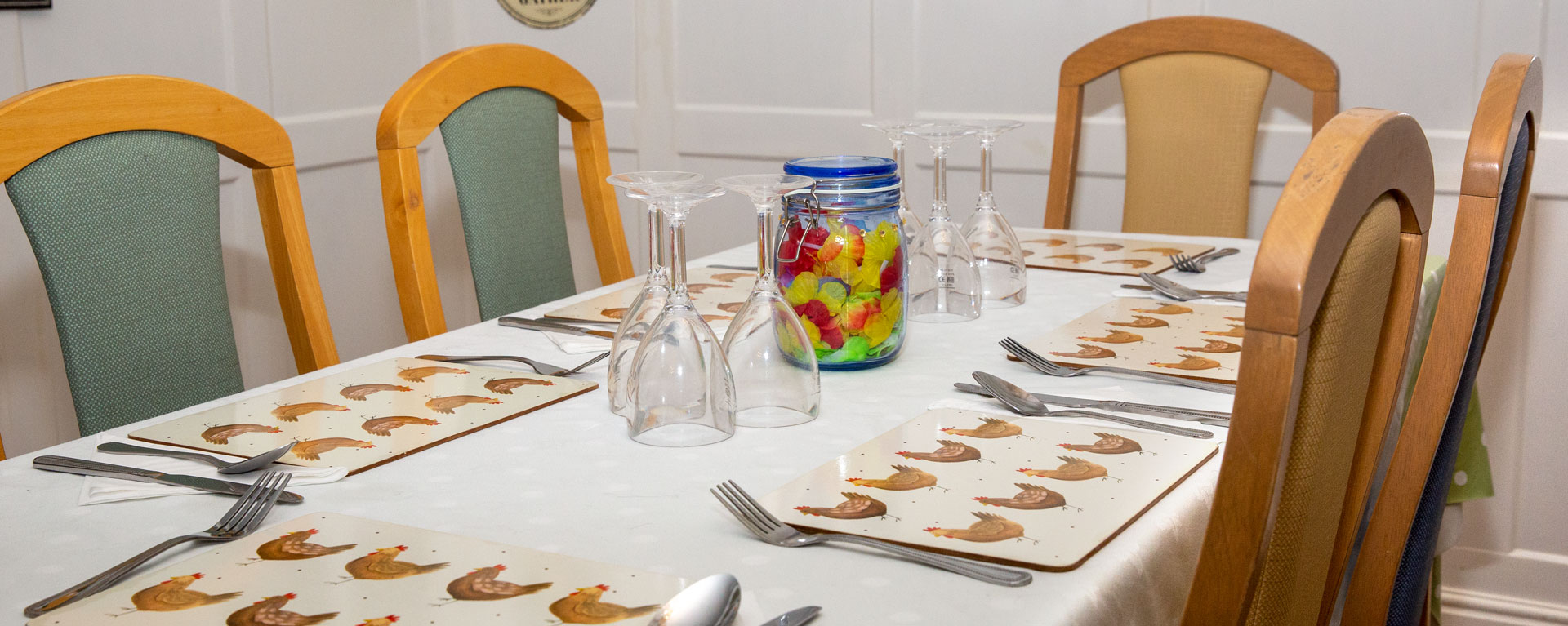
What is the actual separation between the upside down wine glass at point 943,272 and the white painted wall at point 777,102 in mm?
1241

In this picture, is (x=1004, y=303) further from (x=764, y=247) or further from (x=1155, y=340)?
(x=764, y=247)

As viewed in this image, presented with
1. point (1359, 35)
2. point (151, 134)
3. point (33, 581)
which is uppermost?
point (1359, 35)

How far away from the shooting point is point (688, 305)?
962mm

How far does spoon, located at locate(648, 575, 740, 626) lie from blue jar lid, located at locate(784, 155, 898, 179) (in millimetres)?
497

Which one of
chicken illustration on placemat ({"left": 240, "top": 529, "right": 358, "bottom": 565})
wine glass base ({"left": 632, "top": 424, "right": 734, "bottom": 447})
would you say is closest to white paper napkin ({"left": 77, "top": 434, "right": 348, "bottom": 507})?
chicken illustration on placemat ({"left": 240, "top": 529, "right": 358, "bottom": 565})

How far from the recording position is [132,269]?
135 cm

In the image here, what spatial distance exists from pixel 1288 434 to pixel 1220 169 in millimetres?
1710

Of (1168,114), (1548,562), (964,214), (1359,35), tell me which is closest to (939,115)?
(964,214)

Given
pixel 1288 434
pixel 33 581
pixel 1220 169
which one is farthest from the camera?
pixel 1220 169

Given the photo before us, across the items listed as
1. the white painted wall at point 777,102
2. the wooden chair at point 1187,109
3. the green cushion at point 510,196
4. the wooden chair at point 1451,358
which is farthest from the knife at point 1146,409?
the white painted wall at point 777,102

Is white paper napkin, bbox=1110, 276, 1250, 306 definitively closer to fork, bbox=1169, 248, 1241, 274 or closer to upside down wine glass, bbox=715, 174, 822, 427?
fork, bbox=1169, 248, 1241, 274

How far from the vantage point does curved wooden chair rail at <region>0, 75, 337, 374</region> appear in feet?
4.10

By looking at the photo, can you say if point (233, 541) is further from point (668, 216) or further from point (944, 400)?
point (944, 400)

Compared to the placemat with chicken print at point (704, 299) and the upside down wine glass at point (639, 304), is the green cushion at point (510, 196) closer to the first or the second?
the placemat with chicken print at point (704, 299)
